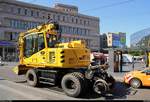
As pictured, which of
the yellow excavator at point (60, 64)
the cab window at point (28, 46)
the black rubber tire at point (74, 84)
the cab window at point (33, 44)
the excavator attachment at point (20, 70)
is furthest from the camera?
the excavator attachment at point (20, 70)

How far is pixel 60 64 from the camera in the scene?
16.1 metres

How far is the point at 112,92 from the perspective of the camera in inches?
646

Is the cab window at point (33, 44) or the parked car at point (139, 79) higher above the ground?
the cab window at point (33, 44)

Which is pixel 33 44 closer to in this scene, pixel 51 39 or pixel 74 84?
pixel 51 39

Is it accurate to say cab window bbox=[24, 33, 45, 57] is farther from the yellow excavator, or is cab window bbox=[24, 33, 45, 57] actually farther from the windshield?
the windshield

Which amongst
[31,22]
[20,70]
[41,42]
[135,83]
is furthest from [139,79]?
[31,22]

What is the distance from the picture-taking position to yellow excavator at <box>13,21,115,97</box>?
15211mm

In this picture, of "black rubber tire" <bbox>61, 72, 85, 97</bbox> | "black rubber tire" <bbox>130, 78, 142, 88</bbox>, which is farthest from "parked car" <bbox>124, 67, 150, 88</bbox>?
"black rubber tire" <bbox>61, 72, 85, 97</bbox>

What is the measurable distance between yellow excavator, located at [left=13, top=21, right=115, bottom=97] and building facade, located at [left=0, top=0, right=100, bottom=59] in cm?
6029

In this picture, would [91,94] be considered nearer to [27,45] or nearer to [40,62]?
[40,62]

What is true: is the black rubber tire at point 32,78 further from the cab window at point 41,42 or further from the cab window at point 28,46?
the cab window at point 41,42

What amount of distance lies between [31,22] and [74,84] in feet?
280

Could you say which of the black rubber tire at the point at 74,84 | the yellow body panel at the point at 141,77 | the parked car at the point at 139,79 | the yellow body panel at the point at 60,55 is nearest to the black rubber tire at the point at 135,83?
the parked car at the point at 139,79

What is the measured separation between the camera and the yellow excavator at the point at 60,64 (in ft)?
49.9
